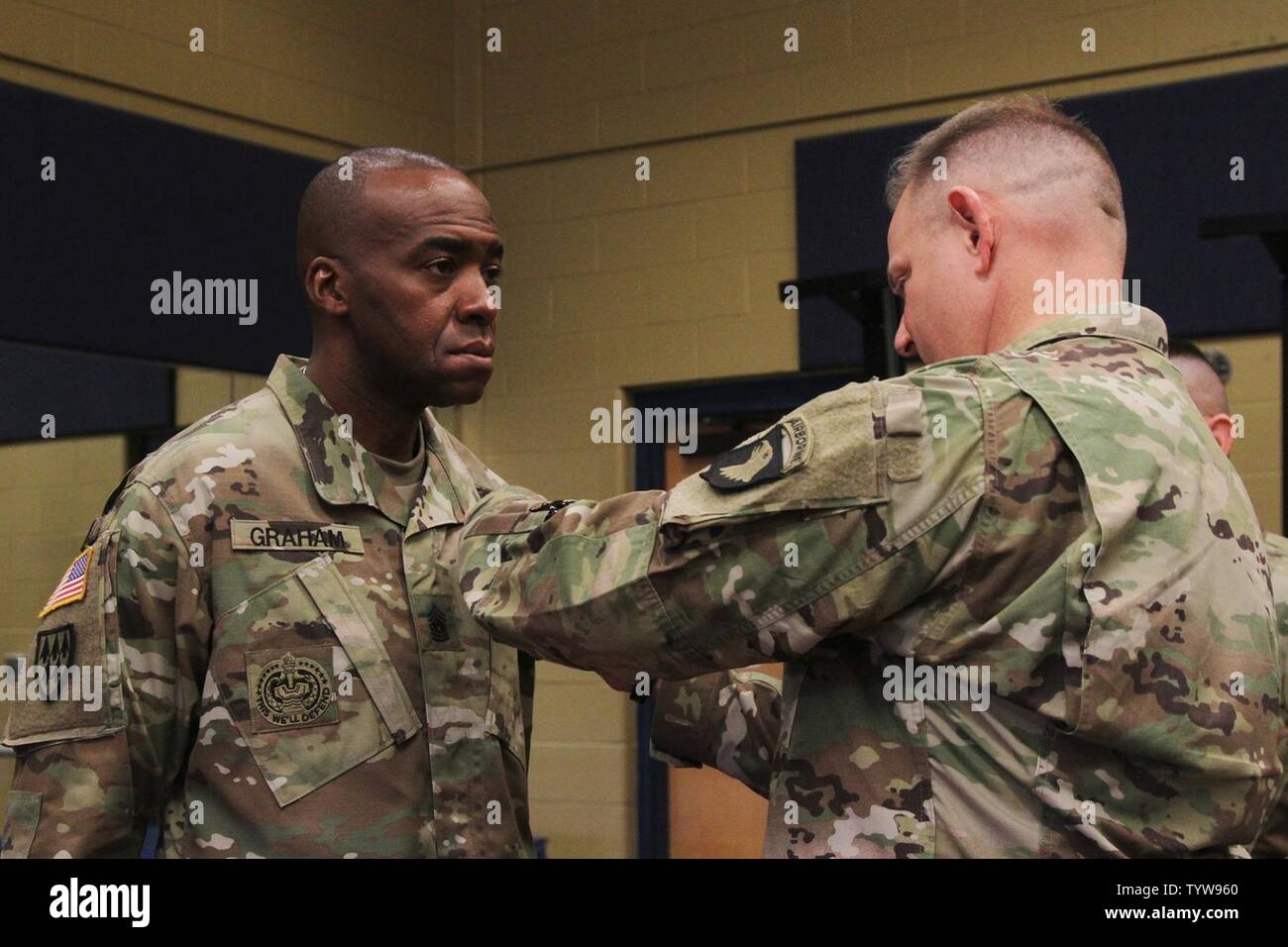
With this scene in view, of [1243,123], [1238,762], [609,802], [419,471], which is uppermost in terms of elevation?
[1243,123]

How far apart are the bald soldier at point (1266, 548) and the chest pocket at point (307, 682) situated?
1.08 metres

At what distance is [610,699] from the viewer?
17.5ft

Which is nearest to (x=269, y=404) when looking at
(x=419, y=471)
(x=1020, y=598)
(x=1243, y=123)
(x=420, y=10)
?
(x=419, y=471)

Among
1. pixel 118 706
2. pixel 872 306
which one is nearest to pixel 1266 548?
pixel 118 706

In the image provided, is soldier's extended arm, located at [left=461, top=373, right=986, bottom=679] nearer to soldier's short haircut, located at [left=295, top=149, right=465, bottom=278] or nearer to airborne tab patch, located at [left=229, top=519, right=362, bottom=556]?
airborne tab patch, located at [left=229, top=519, right=362, bottom=556]

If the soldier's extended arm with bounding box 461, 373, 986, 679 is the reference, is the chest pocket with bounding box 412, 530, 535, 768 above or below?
below

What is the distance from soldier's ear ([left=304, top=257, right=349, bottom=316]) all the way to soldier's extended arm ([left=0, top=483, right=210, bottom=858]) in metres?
0.34

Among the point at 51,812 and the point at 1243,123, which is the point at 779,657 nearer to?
the point at 51,812

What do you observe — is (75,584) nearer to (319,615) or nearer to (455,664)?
(319,615)

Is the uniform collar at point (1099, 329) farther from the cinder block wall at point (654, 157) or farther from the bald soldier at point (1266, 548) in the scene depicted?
the cinder block wall at point (654, 157)

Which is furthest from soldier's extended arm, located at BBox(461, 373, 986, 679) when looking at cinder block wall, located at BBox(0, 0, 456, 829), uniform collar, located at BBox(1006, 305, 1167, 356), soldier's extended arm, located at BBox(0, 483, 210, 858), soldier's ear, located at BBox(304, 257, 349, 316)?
cinder block wall, located at BBox(0, 0, 456, 829)

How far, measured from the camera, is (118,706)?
1.64 metres

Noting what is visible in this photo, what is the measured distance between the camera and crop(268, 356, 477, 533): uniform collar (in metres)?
1.80
